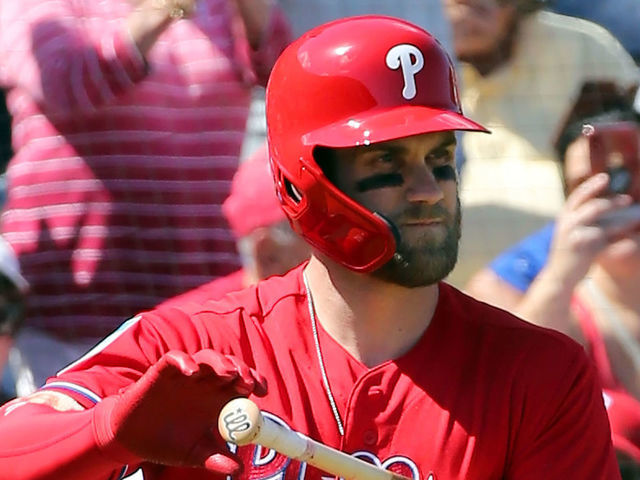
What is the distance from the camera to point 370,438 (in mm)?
2178

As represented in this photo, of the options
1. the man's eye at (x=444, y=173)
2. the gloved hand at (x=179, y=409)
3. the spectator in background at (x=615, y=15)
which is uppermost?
the man's eye at (x=444, y=173)

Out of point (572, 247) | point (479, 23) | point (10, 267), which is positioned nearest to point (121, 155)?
point (10, 267)

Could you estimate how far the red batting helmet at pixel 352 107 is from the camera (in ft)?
7.20

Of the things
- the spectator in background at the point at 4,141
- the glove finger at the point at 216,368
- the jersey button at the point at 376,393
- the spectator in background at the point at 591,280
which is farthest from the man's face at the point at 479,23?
the glove finger at the point at 216,368

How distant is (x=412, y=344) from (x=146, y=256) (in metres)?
1.48

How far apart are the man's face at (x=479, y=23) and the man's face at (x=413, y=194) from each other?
152 centimetres

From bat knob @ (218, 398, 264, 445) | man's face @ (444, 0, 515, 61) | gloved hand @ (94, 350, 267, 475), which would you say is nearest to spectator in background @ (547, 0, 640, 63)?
man's face @ (444, 0, 515, 61)

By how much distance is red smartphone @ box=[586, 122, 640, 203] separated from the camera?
11.0 feet

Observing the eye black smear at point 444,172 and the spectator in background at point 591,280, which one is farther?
the spectator in background at point 591,280

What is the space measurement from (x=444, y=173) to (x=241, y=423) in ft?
2.01

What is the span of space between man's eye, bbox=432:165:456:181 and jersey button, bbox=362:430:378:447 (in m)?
0.41

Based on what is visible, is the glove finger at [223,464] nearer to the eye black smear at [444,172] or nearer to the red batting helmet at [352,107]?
the red batting helmet at [352,107]

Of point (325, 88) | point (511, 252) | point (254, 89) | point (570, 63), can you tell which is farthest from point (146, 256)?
point (325, 88)

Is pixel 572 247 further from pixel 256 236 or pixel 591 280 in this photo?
pixel 256 236
